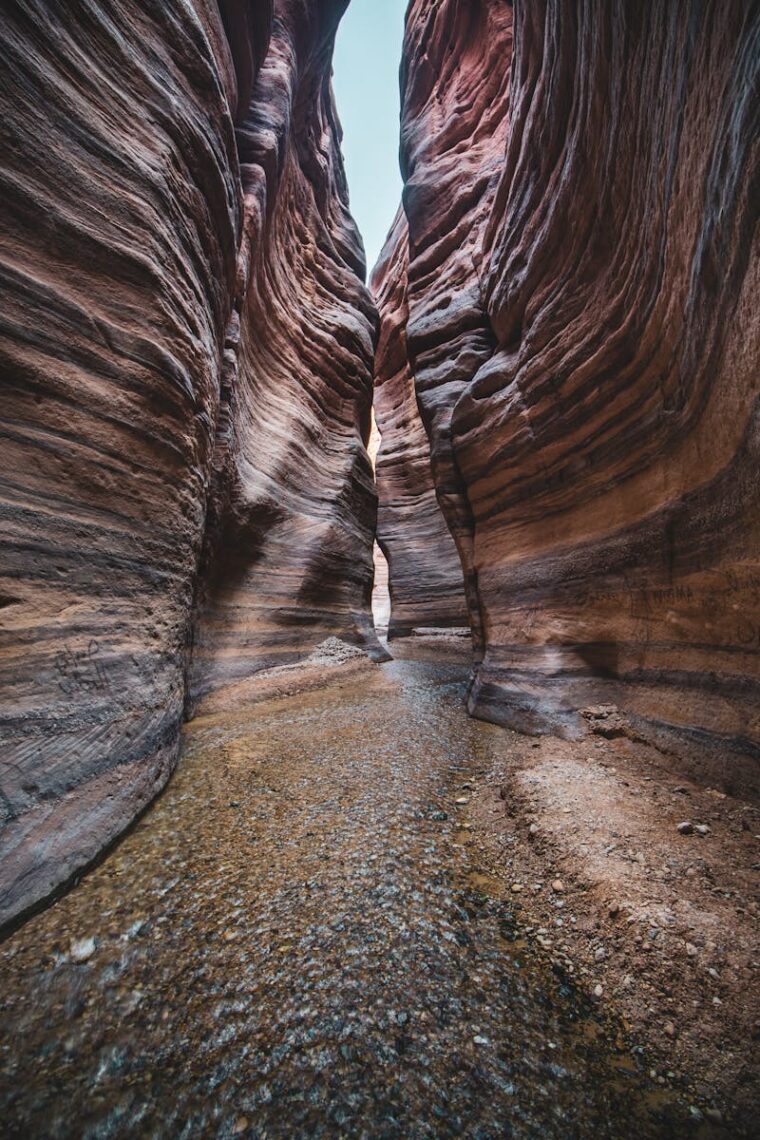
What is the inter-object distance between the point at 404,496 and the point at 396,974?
15568 mm

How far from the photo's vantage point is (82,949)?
1.55 metres

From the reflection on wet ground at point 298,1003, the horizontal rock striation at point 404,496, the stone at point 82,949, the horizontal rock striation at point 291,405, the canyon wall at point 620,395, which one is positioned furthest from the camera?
the horizontal rock striation at point 404,496

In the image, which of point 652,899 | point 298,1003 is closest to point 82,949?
point 298,1003

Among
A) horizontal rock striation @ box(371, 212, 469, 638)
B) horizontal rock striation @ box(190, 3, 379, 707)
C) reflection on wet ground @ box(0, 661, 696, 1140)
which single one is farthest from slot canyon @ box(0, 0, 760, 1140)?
horizontal rock striation @ box(371, 212, 469, 638)

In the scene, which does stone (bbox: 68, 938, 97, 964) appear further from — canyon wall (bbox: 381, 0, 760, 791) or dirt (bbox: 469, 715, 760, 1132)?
canyon wall (bbox: 381, 0, 760, 791)

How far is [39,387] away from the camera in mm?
2301

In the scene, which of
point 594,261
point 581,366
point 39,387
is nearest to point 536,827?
point 39,387

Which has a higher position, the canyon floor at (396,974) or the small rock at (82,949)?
the small rock at (82,949)

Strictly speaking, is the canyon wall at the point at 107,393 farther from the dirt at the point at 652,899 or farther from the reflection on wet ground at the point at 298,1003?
the dirt at the point at 652,899

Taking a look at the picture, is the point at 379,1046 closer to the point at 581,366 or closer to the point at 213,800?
the point at 213,800

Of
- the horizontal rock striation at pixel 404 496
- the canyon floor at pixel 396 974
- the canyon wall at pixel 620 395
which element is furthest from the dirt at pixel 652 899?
the horizontal rock striation at pixel 404 496

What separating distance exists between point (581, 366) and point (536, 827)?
163 inches

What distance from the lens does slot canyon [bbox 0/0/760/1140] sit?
1.27m

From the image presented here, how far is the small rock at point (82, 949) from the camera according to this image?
1514 millimetres
